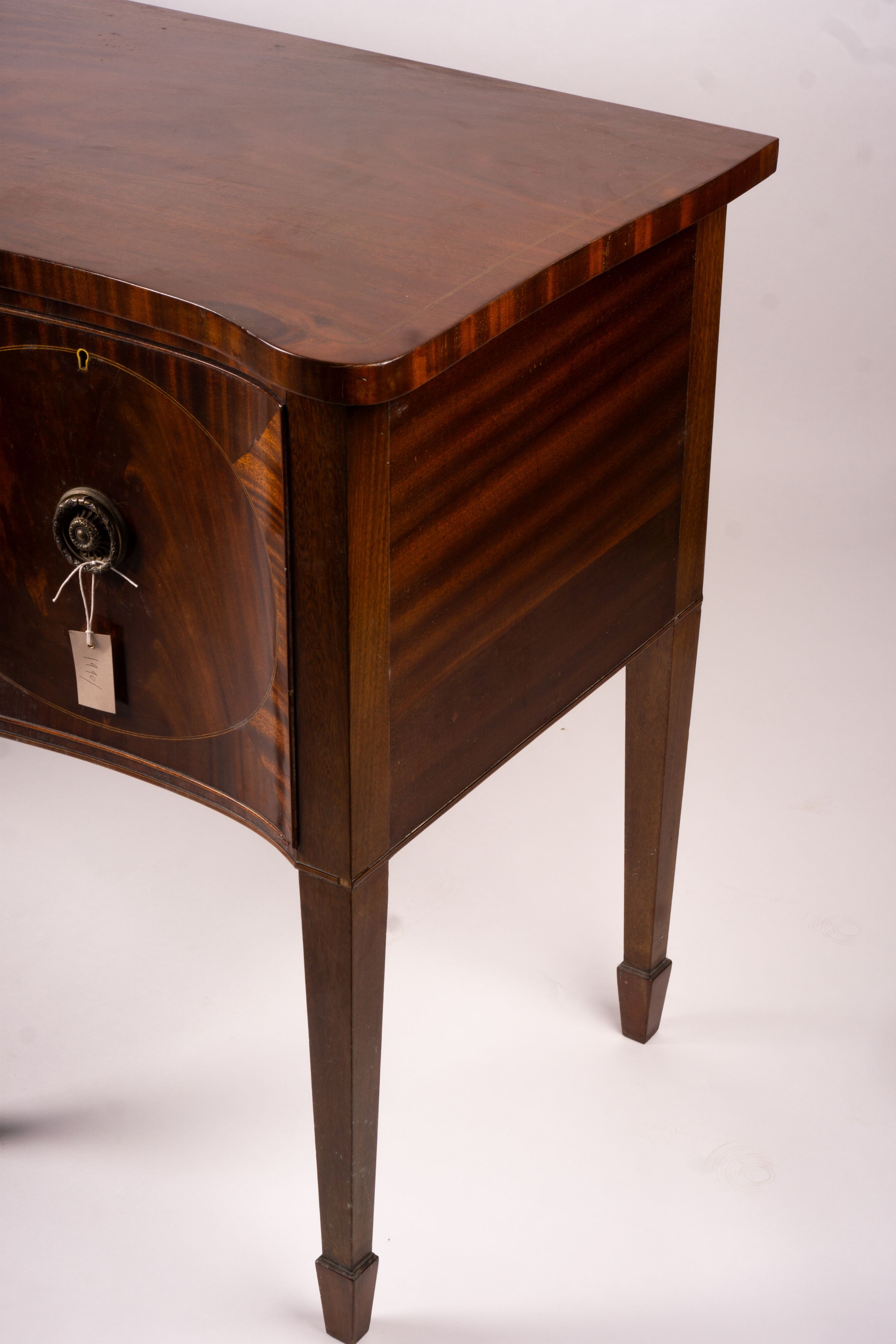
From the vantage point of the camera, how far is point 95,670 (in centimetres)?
116

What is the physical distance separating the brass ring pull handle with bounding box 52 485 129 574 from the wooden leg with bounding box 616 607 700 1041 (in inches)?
20.1

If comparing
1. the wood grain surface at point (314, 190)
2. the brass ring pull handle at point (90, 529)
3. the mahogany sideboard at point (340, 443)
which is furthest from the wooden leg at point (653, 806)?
the brass ring pull handle at point (90, 529)

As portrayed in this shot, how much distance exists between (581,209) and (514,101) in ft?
1.02

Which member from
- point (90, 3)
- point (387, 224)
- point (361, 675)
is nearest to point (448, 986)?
point (361, 675)

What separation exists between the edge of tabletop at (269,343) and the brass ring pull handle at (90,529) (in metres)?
0.11

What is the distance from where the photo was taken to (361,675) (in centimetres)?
106

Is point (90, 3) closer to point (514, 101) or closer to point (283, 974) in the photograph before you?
point (514, 101)

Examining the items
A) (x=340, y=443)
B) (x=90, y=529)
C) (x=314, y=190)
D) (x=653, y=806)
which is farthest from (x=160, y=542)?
(x=653, y=806)

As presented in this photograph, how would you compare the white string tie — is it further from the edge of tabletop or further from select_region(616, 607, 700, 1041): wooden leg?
select_region(616, 607, 700, 1041): wooden leg

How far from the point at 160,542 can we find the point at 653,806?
0.62 metres

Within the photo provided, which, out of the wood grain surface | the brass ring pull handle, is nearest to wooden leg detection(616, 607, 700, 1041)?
the wood grain surface

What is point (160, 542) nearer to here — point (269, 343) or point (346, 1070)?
point (269, 343)

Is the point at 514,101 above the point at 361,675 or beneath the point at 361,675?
above

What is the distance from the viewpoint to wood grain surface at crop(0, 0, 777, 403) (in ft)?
3.26
